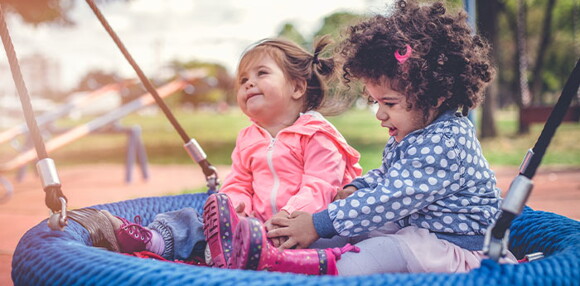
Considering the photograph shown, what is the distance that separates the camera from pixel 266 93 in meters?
1.85

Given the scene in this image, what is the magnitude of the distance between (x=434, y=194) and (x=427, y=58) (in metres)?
0.34

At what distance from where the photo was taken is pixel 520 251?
1665mm

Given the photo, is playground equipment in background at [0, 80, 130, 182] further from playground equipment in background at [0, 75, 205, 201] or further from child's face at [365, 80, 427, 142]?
child's face at [365, 80, 427, 142]

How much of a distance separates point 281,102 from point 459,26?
70cm

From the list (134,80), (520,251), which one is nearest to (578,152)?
Answer: (134,80)

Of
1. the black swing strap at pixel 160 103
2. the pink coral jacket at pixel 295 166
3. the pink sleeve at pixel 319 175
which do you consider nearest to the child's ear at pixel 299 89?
the pink coral jacket at pixel 295 166

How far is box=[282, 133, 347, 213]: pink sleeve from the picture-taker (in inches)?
62.6

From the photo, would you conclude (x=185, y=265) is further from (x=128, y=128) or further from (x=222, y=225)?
(x=128, y=128)

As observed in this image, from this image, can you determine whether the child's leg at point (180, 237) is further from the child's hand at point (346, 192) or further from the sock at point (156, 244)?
the child's hand at point (346, 192)

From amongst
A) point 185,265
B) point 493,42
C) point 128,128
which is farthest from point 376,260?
point 493,42

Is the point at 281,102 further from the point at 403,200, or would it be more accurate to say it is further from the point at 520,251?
the point at 520,251

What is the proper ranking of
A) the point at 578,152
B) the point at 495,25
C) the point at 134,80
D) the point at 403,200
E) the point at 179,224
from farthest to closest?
1. the point at 495,25
2. the point at 578,152
3. the point at 134,80
4. the point at 179,224
5. the point at 403,200

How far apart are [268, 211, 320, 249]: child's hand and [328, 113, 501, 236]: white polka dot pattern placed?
7cm

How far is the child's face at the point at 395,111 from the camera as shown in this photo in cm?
138
